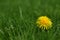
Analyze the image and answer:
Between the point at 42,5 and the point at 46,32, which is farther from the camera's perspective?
the point at 42,5

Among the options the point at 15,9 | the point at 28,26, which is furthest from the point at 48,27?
the point at 15,9

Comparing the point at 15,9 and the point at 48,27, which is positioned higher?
the point at 15,9

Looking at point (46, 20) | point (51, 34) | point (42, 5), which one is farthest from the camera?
point (42, 5)

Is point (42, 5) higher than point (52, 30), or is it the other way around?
point (42, 5)

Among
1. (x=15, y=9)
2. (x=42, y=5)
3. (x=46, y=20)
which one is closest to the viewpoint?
(x=46, y=20)

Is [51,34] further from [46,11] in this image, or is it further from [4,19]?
[46,11]

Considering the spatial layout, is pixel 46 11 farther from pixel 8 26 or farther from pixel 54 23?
pixel 8 26

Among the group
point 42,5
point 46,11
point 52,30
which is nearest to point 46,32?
point 52,30

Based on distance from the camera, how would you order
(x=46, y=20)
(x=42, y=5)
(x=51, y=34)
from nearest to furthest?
(x=51, y=34) → (x=46, y=20) → (x=42, y=5)

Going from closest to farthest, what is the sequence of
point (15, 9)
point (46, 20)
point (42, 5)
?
point (46, 20)
point (15, 9)
point (42, 5)
